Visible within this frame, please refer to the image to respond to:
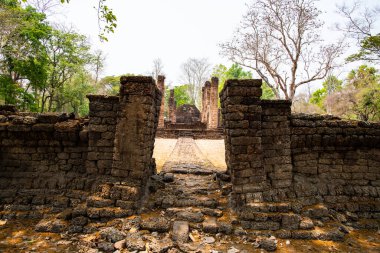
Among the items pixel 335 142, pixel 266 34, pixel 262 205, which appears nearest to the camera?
pixel 262 205

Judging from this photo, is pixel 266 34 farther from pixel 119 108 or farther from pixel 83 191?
pixel 83 191

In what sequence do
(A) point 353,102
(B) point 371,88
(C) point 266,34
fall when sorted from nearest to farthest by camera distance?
(C) point 266,34
(B) point 371,88
(A) point 353,102

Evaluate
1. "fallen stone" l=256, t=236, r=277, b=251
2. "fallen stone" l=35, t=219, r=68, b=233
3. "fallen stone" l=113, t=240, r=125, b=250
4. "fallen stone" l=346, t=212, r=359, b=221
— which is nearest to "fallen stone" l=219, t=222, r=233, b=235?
"fallen stone" l=256, t=236, r=277, b=251

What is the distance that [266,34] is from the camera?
17703mm

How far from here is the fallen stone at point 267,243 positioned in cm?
365

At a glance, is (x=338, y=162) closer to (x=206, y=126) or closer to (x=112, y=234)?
(x=112, y=234)

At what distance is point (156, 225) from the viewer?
4062mm

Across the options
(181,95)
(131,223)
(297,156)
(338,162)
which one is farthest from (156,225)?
(181,95)

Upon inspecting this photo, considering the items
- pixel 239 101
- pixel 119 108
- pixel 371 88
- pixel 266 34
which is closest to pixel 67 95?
pixel 266 34

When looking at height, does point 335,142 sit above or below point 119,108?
below

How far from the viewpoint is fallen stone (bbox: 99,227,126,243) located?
375 centimetres

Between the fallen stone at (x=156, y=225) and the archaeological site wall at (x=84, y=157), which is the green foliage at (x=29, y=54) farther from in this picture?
the fallen stone at (x=156, y=225)

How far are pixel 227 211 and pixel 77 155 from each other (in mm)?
3610

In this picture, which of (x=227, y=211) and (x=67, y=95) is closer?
(x=227, y=211)
